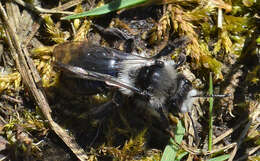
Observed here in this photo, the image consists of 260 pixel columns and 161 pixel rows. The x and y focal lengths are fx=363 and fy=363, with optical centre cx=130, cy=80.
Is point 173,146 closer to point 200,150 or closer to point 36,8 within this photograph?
point 200,150

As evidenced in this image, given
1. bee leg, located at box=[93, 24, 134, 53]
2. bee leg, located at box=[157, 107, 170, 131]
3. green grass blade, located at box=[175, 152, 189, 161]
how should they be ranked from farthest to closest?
1. bee leg, located at box=[93, 24, 134, 53]
2. green grass blade, located at box=[175, 152, 189, 161]
3. bee leg, located at box=[157, 107, 170, 131]

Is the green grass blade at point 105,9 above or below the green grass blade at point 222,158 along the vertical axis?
above

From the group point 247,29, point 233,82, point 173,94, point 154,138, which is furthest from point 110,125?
point 247,29

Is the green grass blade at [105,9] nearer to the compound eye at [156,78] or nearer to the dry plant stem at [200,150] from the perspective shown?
the compound eye at [156,78]

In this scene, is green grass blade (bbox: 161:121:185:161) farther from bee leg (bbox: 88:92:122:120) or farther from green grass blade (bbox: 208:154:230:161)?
bee leg (bbox: 88:92:122:120)

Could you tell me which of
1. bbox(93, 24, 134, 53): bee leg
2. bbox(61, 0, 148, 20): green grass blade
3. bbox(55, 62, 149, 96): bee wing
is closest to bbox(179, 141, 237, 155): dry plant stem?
bbox(55, 62, 149, 96): bee wing

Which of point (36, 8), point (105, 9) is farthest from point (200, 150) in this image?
point (36, 8)

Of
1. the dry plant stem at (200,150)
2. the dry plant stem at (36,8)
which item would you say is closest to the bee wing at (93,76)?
the dry plant stem at (200,150)
